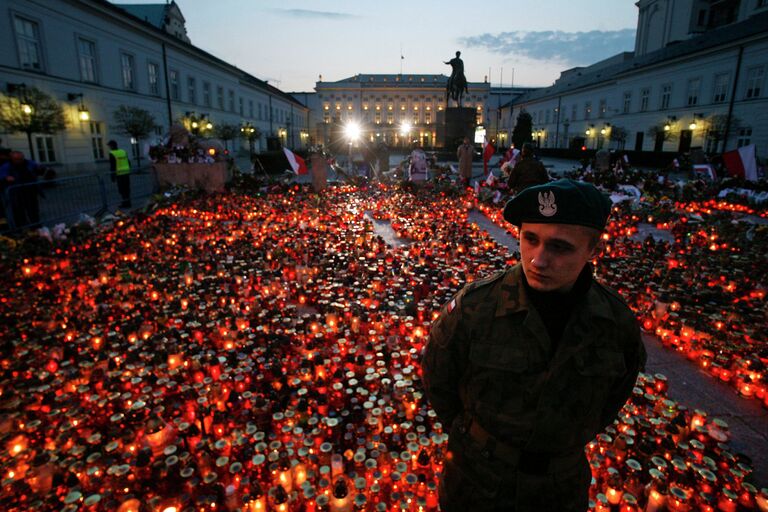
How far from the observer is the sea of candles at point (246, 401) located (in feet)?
8.17

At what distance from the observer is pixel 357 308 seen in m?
4.95

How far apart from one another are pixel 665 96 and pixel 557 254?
Answer: 1757 inches

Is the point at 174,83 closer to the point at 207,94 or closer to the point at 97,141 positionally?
the point at 207,94

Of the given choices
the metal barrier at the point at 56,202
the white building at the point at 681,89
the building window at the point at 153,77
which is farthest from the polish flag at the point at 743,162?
the building window at the point at 153,77

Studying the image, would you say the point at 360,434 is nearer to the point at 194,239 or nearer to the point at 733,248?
the point at 194,239

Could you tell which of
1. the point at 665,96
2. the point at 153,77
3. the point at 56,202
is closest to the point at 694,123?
the point at 665,96

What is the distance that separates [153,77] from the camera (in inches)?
1123

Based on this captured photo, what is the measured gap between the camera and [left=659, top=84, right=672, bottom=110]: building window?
116ft

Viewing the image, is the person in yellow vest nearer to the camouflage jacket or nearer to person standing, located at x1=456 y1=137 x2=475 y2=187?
person standing, located at x1=456 y1=137 x2=475 y2=187

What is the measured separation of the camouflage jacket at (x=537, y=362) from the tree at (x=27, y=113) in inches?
769

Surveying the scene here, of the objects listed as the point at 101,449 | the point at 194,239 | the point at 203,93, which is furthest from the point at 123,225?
the point at 203,93

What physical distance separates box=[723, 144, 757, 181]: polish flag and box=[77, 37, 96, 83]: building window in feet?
92.8

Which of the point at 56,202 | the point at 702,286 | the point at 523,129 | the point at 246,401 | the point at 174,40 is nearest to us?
the point at 246,401

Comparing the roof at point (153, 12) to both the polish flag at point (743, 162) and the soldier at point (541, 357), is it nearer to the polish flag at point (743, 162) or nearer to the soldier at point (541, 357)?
the polish flag at point (743, 162)
